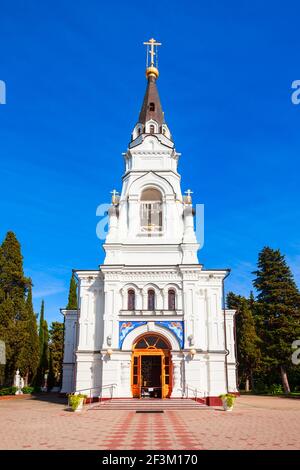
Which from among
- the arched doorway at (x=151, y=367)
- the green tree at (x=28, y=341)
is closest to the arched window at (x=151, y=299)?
the arched doorway at (x=151, y=367)

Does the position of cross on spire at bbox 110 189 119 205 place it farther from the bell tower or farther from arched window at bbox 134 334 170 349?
arched window at bbox 134 334 170 349

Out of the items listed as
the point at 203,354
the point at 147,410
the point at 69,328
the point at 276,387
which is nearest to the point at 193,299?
the point at 203,354

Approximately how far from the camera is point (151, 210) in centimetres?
3175

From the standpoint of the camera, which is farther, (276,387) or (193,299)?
(276,387)

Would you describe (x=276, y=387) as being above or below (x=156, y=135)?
below

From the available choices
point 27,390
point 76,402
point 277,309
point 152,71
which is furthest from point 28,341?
point 152,71

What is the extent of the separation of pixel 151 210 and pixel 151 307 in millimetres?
7380

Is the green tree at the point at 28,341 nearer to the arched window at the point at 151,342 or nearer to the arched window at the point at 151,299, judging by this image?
the arched window at the point at 151,342

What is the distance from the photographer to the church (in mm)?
26500

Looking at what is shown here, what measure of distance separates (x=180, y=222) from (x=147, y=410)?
1377cm

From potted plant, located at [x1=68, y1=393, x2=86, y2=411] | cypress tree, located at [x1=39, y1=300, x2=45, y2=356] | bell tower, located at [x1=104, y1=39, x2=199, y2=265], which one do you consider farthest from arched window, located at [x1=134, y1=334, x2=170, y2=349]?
cypress tree, located at [x1=39, y1=300, x2=45, y2=356]

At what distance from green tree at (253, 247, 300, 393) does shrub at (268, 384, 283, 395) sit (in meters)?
1.92
